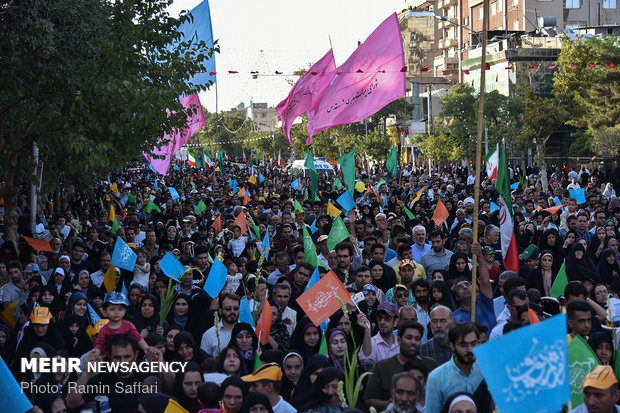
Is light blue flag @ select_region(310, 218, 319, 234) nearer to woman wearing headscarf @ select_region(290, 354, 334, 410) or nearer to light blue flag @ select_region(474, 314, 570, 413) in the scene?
woman wearing headscarf @ select_region(290, 354, 334, 410)

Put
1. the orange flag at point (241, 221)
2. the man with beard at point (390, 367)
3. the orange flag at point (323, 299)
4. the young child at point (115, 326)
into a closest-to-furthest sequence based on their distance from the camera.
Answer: the man with beard at point (390, 367)
the young child at point (115, 326)
the orange flag at point (323, 299)
the orange flag at point (241, 221)

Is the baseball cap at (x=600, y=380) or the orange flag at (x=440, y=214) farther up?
the baseball cap at (x=600, y=380)

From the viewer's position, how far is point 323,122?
16750mm

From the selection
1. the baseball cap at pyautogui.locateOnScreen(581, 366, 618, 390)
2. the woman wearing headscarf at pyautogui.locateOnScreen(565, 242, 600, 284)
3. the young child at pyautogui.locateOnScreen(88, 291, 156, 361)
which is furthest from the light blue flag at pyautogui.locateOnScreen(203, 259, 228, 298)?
the baseball cap at pyautogui.locateOnScreen(581, 366, 618, 390)

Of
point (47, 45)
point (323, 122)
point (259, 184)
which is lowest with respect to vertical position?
point (259, 184)

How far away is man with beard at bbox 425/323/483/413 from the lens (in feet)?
16.8

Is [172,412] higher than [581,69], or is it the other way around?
[581,69]

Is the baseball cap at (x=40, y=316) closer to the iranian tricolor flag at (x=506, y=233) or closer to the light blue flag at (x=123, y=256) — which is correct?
the light blue flag at (x=123, y=256)

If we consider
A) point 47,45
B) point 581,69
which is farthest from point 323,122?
point 581,69

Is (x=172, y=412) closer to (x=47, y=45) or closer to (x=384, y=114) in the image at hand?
(x=47, y=45)

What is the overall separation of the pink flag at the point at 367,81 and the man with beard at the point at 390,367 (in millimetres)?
9493

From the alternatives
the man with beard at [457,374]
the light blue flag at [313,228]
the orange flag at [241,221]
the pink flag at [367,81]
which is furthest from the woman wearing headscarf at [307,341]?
the pink flag at [367,81]

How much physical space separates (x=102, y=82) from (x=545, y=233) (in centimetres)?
614

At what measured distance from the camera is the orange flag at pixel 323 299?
701cm
